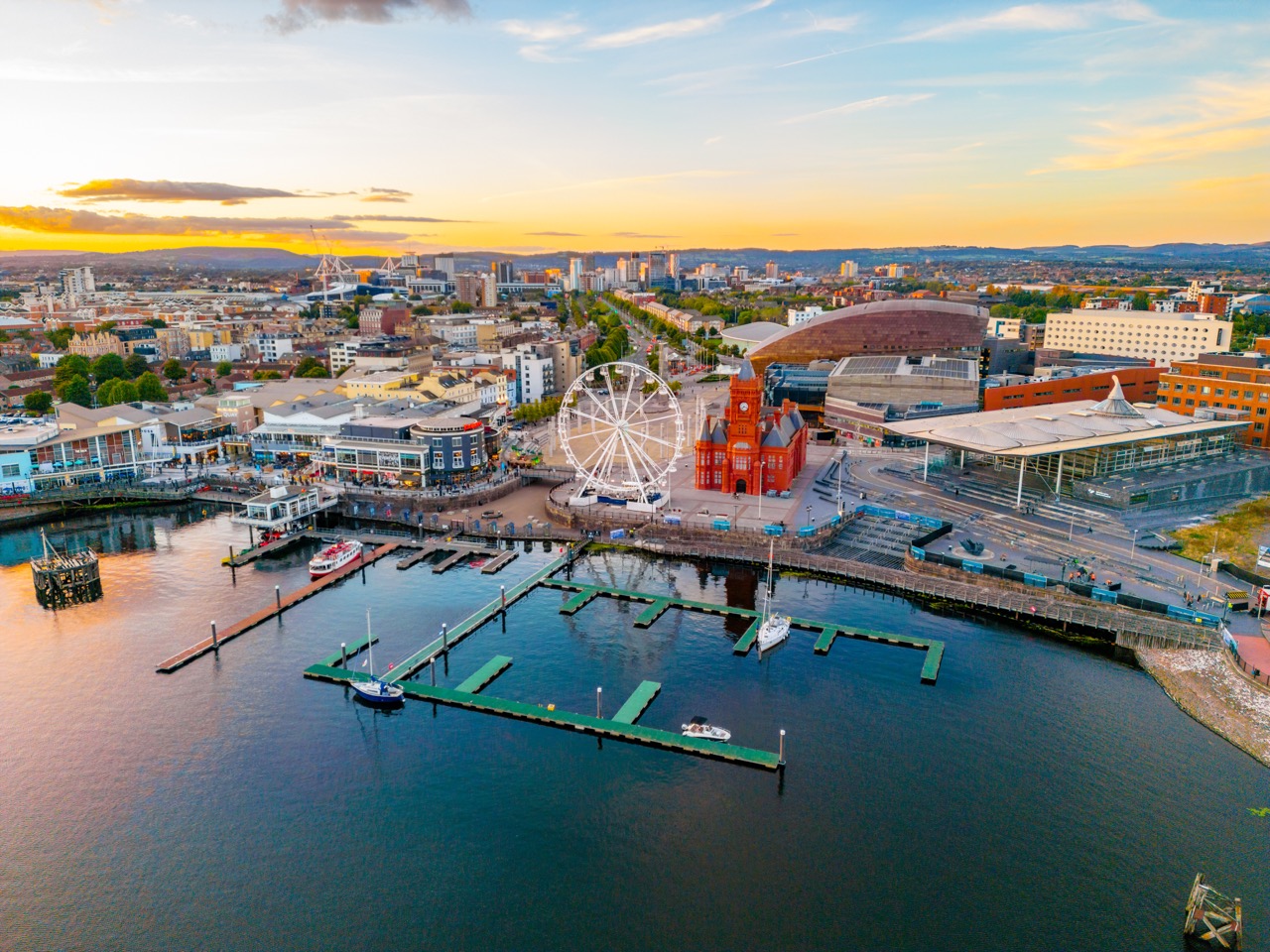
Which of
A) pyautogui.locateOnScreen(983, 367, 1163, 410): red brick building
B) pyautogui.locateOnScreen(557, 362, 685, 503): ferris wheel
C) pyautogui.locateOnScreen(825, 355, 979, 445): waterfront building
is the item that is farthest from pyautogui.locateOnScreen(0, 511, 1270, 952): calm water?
pyautogui.locateOnScreen(983, 367, 1163, 410): red brick building

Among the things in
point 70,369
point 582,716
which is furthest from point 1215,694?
point 70,369

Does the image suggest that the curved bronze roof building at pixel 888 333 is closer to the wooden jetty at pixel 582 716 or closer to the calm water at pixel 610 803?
the calm water at pixel 610 803

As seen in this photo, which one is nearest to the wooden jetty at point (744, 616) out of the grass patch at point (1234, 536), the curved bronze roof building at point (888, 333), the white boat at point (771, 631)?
the white boat at point (771, 631)

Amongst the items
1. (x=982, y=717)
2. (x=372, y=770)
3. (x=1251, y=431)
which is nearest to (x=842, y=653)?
(x=982, y=717)

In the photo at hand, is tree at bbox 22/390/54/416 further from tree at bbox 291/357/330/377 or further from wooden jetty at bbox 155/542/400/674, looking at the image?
wooden jetty at bbox 155/542/400/674

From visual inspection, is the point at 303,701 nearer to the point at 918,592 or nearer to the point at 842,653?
the point at 842,653

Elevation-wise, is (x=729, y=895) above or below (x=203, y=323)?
below
